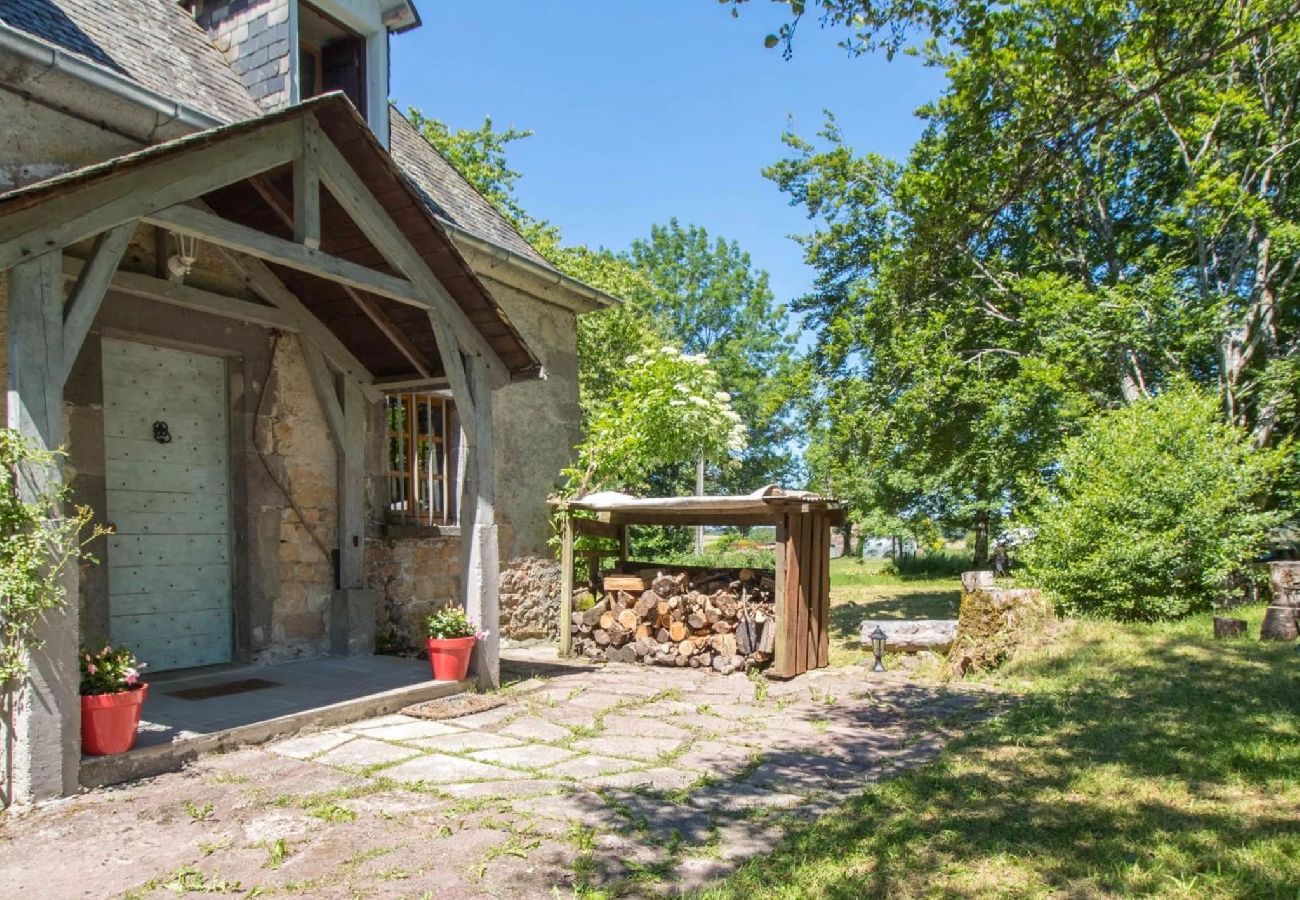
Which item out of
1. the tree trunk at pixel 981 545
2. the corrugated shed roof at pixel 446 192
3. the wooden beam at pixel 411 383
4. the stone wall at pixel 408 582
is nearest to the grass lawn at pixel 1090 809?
the wooden beam at pixel 411 383

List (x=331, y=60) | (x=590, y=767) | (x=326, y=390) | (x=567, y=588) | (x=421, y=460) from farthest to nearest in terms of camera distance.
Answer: (x=421, y=460) < (x=567, y=588) < (x=331, y=60) < (x=326, y=390) < (x=590, y=767)

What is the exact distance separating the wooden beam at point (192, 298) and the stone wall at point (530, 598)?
12.1ft

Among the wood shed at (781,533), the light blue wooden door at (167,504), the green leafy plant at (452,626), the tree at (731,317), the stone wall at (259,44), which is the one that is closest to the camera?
the light blue wooden door at (167,504)

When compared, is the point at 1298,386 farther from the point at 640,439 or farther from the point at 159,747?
the point at 159,747

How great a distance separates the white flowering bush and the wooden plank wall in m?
2.84

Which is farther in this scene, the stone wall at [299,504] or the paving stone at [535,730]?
the stone wall at [299,504]

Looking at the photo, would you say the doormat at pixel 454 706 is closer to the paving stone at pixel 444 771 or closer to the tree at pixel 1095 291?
the paving stone at pixel 444 771

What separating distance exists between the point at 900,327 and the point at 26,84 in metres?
11.5

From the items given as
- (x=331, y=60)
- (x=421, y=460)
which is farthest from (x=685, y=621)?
(x=331, y=60)

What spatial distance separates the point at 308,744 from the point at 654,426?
6.79m

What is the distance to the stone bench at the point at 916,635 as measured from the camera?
8.71m

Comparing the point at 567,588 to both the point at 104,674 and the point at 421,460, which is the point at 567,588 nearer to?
the point at 421,460

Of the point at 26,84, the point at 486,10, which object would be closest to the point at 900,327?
the point at 486,10

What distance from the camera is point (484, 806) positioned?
3986 mm
